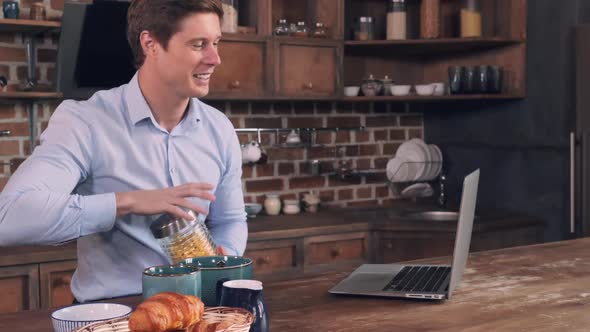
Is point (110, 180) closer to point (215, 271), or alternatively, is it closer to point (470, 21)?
point (215, 271)

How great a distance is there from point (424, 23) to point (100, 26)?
1696 millimetres

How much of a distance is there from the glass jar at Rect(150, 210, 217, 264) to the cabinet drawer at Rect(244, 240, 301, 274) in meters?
1.91

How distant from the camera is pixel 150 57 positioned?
7.16 ft

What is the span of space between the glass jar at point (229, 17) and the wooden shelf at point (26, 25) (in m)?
0.82

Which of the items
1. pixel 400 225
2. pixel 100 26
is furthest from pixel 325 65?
pixel 100 26

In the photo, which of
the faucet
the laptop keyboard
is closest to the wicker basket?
the laptop keyboard

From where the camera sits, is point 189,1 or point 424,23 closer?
point 189,1

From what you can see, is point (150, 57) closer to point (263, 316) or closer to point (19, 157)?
point (263, 316)

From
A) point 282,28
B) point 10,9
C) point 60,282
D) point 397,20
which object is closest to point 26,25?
point 10,9

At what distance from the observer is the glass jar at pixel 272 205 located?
13.9 feet

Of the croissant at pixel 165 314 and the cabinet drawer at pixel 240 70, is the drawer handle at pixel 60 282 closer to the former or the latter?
the cabinet drawer at pixel 240 70

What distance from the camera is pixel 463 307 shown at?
1.89m

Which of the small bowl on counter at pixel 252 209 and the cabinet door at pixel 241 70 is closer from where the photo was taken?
the cabinet door at pixel 241 70

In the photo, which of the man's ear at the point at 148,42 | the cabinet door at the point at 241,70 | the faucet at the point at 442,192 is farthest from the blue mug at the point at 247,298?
the faucet at the point at 442,192
